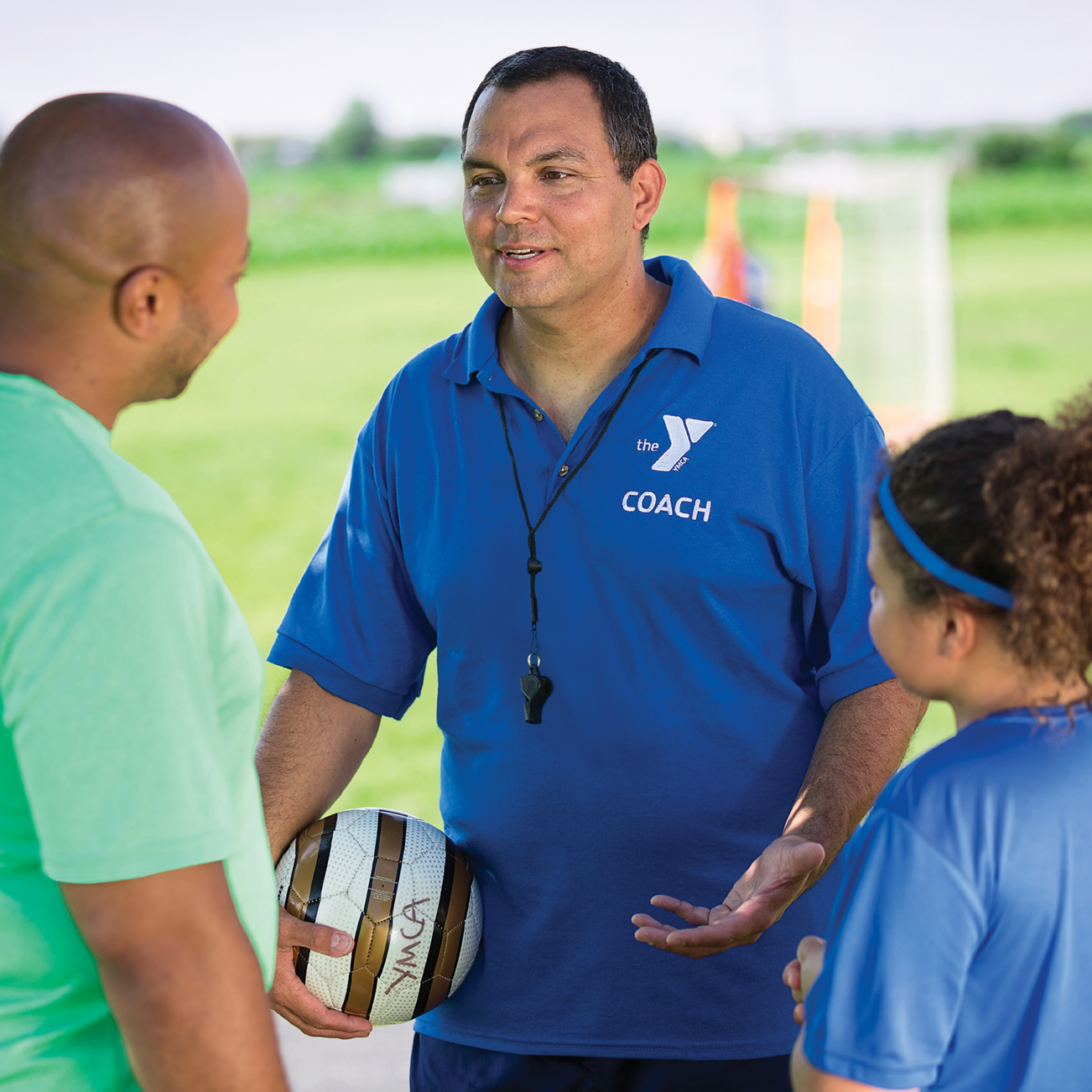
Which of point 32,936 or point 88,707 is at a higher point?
point 88,707

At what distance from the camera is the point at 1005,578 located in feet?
4.96

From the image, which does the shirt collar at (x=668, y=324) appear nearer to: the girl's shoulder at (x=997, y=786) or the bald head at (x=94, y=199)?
the girl's shoulder at (x=997, y=786)

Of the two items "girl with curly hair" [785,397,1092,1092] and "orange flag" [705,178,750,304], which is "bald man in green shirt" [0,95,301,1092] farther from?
"orange flag" [705,178,750,304]

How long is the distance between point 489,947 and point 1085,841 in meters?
1.35

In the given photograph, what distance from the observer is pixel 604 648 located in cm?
241

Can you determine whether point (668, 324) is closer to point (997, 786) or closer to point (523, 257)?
point (523, 257)

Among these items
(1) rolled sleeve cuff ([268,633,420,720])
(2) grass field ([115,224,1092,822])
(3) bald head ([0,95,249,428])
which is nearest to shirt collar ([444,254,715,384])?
(1) rolled sleeve cuff ([268,633,420,720])

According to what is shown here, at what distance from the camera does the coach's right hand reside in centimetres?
232

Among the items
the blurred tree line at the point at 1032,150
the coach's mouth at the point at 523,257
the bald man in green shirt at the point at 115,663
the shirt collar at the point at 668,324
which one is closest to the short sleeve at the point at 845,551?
the shirt collar at the point at 668,324

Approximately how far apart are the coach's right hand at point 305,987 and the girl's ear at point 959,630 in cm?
131

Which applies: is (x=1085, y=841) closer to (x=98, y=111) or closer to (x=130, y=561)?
(x=130, y=561)

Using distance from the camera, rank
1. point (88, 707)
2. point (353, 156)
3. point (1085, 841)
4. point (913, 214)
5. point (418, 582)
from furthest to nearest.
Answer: point (353, 156) < point (913, 214) < point (418, 582) < point (1085, 841) < point (88, 707)

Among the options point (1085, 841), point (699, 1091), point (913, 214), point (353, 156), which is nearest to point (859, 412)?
point (1085, 841)

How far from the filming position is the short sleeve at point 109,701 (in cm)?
120
